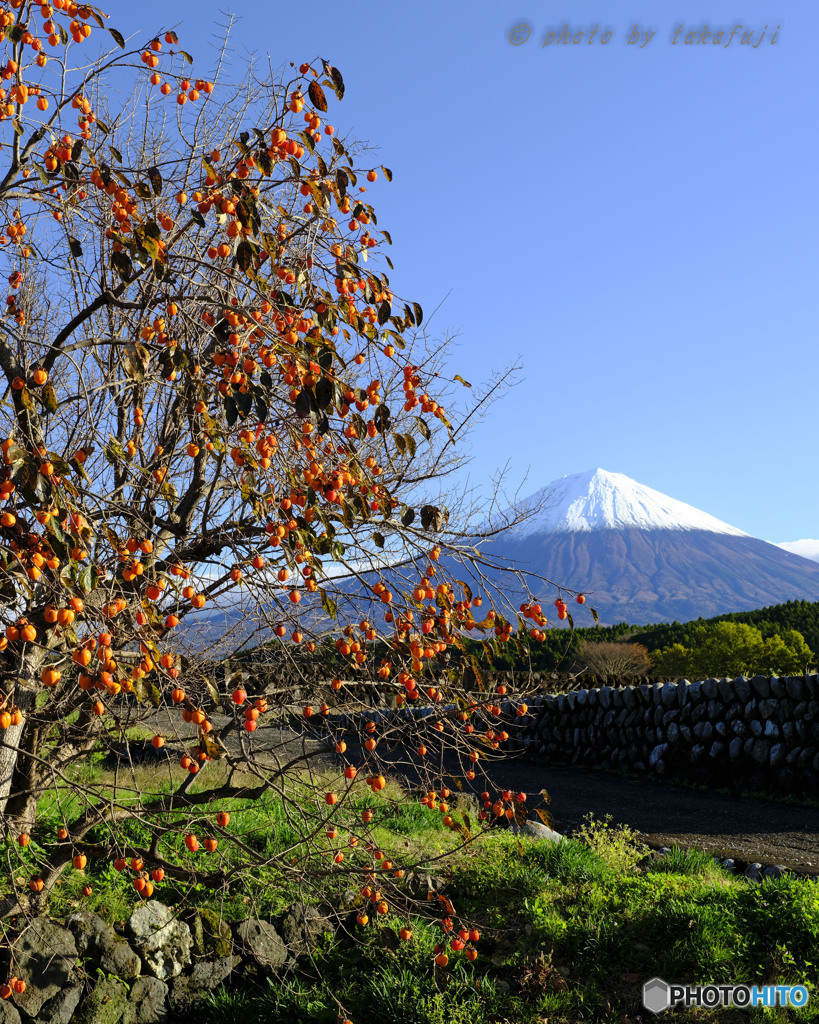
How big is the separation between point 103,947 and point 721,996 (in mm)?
3052

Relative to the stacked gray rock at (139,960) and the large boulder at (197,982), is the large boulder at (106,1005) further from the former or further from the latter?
the large boulder at (197,982)

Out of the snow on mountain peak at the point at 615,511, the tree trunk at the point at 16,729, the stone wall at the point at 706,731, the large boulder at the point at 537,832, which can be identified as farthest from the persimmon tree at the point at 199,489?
the snow on mountain peak at the point at 615,511

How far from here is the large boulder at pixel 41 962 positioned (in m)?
3.51

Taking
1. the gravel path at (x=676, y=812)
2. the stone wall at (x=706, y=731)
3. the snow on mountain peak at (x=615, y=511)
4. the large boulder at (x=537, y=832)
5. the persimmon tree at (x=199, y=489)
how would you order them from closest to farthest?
the persimmon tree at (x=199, y=489)
the large boulder at (x=537, y=832)
the gravel path at (x=676, y=812)
the stone wall at (x=706, y=731)
the snow on mountain peak at (x=615, y=511)

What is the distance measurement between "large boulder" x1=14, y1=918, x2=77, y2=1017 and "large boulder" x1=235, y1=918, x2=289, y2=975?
33.7 inches

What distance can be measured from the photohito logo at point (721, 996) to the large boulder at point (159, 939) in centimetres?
240

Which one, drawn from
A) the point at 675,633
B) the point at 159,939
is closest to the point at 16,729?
the point at 159,939

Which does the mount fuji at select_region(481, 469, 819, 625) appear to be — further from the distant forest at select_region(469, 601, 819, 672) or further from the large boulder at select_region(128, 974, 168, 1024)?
the large boulder at select_region(128, 974, 168, 1024)

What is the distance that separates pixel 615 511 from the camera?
14975 cm

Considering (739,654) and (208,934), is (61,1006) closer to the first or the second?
(208,934)

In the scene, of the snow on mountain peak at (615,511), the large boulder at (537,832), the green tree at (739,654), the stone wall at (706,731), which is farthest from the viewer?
the snow on mountain peak at (615,511)

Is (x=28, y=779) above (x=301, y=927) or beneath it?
above

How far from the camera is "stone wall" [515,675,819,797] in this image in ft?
28.1

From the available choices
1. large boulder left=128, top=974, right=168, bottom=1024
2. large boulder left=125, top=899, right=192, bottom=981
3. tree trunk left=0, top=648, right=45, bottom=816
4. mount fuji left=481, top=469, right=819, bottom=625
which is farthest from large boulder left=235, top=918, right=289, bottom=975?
mount fuji left=481, top=469, right=819, bottom=625
